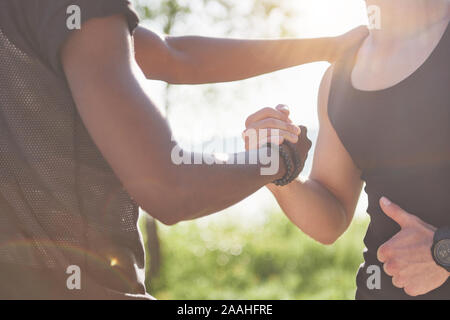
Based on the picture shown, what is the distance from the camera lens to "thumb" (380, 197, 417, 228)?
7.27 ft

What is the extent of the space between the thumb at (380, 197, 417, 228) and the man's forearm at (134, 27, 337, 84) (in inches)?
32.7

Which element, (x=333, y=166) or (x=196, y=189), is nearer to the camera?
(x=196, y=189)

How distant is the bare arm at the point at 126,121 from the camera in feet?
4.66

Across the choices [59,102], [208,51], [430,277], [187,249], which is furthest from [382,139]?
[187,249]

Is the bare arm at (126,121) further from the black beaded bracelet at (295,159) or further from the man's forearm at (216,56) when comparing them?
the man's forearm at (216,56)

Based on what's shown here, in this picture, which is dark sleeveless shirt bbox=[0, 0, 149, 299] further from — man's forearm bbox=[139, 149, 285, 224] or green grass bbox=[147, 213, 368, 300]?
green grass bbox=[147, 213, 368, 300]

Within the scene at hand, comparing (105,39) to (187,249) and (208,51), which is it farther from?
(187,249)

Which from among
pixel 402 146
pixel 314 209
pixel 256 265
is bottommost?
pixel 256 265

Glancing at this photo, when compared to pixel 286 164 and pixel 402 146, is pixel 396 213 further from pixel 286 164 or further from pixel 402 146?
pixel 286 164

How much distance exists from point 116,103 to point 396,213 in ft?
4.59

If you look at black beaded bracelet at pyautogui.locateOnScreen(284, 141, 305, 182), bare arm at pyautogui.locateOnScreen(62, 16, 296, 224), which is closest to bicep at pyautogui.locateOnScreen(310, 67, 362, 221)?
black beaded bracelet at pyautogui.locateOnScreen(284, 141, 305, 182)

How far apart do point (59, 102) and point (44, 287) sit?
0.58 metres

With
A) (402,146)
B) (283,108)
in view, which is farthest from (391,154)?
(283,108)

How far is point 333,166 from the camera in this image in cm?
272
